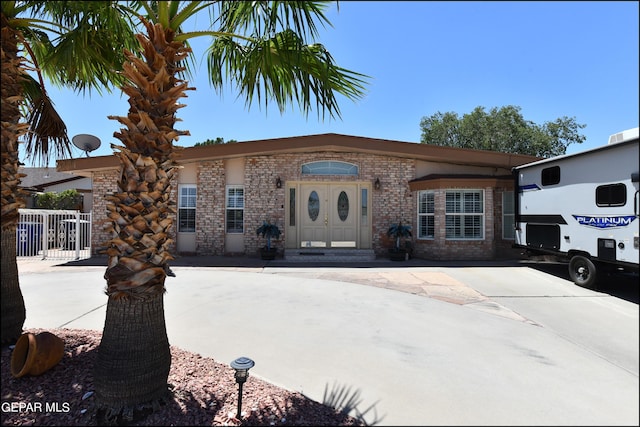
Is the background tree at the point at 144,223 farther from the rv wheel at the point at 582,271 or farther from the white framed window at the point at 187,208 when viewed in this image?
the white framed window at the point at 187,208

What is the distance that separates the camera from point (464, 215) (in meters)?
12.0

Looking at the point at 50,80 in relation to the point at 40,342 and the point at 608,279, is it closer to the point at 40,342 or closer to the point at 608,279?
the point at 40,342

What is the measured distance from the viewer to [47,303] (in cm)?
605

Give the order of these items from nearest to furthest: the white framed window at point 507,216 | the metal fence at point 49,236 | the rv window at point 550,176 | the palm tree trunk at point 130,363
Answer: the rv window at point 550,176 → the palm tree trunk at point 130,363 → the white framed window at point 507,216 → the metal fence at point 49,236

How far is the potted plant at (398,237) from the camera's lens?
38.9 ft

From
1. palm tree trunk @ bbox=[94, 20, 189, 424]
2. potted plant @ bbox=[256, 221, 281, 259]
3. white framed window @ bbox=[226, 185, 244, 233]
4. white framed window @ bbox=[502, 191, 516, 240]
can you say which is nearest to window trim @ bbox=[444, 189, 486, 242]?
white framed window @ bbox=[502, 191, 516, 240]

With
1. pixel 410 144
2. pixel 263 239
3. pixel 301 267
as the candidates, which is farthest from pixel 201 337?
pixel 410 144

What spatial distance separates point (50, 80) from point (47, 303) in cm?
385

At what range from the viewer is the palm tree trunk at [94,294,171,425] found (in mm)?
2496

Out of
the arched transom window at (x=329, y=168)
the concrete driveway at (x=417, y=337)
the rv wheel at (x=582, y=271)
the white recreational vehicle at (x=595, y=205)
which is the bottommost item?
the concrete driveway at (x=417, y=337)

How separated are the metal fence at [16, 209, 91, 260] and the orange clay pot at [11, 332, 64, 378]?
11034mm

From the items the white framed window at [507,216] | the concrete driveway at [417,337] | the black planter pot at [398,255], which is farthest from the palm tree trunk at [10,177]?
the white framed window at [507,216]

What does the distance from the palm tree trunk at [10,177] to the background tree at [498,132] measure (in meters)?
26.9

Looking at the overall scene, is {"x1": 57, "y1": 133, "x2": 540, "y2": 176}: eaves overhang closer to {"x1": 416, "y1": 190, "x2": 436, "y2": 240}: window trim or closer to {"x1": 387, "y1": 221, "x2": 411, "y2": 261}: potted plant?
{"x1": 416, "y1": 190, "x2": 436, "y2": 240}: window trim
